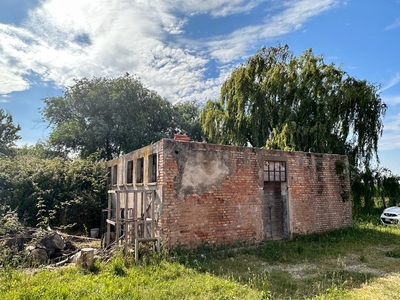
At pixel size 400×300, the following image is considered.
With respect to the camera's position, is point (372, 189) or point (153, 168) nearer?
point (153, 168)

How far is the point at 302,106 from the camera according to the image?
1505cm

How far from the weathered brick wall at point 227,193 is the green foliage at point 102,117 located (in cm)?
1301

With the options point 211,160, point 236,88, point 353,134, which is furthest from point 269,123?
point 211,160

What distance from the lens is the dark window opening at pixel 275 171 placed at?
9.62 meters

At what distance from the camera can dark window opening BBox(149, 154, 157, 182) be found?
8479mm

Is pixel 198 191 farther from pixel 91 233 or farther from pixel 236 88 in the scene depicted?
pixel 236 88

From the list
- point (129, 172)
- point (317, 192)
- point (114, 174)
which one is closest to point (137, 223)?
point (129, 172)

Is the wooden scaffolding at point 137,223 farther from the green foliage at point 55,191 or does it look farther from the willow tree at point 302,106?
the willow tree at point 302,106

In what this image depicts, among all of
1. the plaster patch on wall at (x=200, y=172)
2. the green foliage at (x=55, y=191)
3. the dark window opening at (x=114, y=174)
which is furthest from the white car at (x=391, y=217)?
the green foliage at (x=55, y=191)

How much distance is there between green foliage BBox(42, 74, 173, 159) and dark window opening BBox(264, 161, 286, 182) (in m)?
12.9

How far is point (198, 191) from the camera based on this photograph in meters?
8.12

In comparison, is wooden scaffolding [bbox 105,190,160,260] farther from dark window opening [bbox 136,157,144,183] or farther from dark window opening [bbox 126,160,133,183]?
dark window opening [bbox 126,160,133,183]

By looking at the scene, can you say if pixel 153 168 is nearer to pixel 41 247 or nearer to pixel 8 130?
pixel 41 247

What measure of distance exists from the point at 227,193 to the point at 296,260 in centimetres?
261
